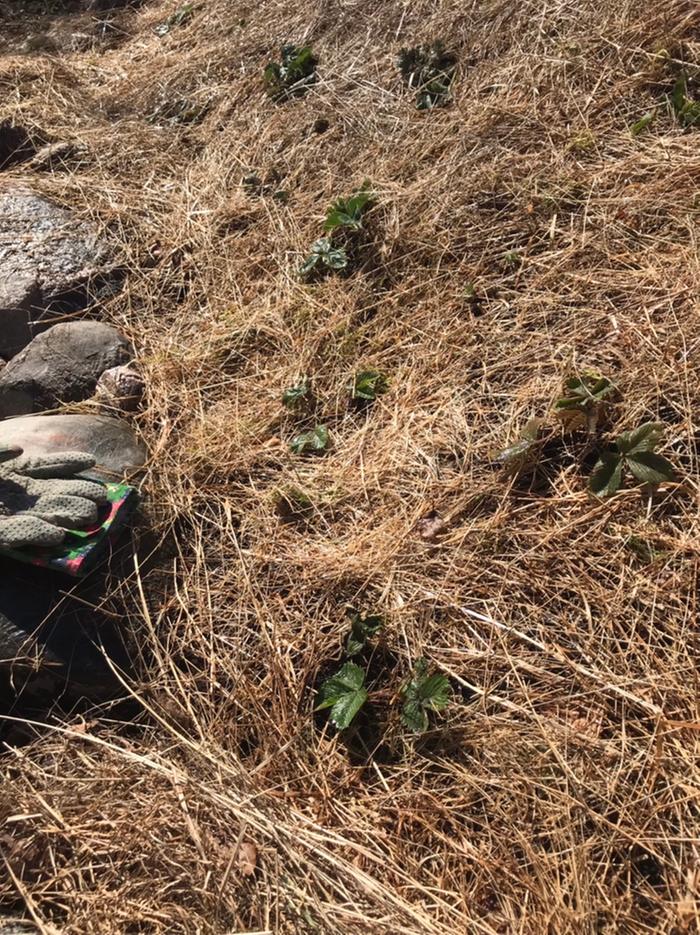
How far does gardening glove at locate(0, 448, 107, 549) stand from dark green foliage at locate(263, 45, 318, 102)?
2.40 m

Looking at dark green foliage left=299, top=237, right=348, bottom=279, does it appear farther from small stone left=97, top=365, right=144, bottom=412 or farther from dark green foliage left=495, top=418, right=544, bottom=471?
dark green foliage left=495, top=418, right=544, bottom=471

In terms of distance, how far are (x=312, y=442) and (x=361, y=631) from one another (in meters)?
0.72

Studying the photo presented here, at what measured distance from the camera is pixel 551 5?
3221 mm

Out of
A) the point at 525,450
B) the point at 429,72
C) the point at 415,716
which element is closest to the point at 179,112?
the point at 429,72

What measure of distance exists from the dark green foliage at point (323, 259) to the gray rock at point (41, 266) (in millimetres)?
905

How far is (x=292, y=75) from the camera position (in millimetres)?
3768

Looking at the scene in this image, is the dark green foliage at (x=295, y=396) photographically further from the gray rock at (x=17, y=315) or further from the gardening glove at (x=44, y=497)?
the gray rock at (x=17, y=315)

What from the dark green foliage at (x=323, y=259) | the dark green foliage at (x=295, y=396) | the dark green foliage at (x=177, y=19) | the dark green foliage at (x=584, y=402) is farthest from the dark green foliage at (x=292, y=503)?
the dark green foliage at (x=177, y=19)

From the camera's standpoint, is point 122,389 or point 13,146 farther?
point 13,146

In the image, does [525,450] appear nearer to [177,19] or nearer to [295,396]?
[295,396]

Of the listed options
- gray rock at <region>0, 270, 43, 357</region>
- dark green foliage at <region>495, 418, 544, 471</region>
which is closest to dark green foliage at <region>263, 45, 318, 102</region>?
gray rock at <region>0, 270, 43, 357</region>

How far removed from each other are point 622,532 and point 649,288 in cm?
83

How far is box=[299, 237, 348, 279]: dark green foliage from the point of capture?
2.82 meters

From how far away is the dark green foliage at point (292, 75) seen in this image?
374cm
